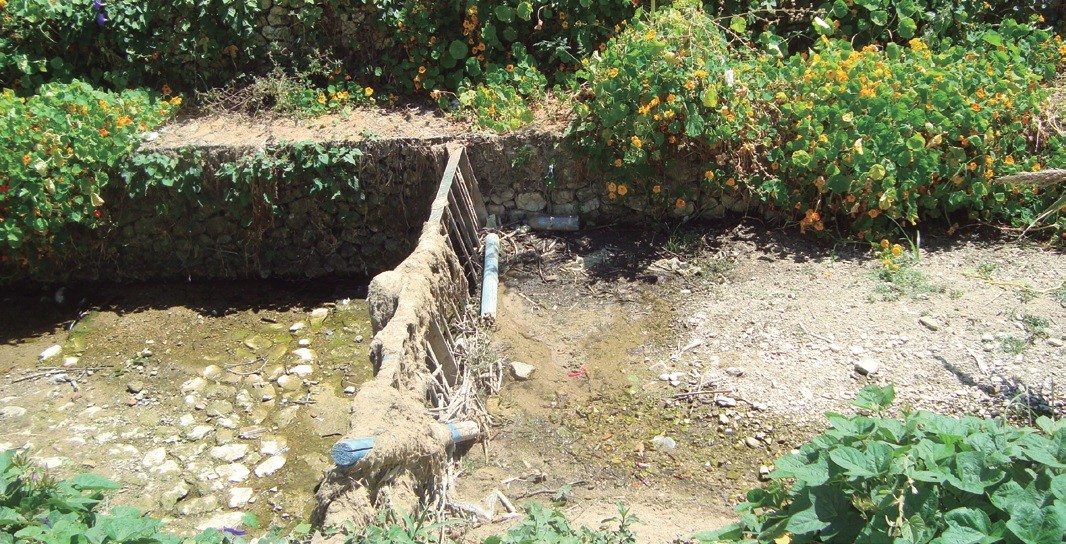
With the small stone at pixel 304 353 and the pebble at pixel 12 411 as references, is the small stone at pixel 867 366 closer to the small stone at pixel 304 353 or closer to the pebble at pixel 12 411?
the small stone at pixel 304 353

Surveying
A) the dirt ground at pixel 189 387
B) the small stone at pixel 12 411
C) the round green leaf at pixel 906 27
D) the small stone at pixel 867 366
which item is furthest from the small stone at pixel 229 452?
the round green leaf at pixel 906 27

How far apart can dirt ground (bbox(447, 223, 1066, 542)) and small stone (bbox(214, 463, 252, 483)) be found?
1.45 meters

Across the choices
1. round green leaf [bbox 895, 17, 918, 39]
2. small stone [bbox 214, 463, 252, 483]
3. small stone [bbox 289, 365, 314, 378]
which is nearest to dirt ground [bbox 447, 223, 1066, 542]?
small stone [bbox 289, 365, 314, 378]

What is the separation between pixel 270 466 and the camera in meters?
4.56

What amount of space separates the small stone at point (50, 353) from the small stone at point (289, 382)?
65.2 inches

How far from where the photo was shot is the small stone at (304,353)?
539 centimetres

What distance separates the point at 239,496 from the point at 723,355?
8.70 feet

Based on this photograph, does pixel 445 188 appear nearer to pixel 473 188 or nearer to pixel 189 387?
pixel 473 188

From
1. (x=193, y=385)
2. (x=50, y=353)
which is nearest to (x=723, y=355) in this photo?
(x=193, y=385)

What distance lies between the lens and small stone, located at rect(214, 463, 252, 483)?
176 inches

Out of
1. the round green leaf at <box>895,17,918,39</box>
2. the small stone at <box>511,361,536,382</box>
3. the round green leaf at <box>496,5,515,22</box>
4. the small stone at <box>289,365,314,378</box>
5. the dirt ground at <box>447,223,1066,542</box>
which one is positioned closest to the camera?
the dirt ground at <box>447,223,1066,542</box>

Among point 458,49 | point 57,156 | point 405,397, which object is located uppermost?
point 458,49

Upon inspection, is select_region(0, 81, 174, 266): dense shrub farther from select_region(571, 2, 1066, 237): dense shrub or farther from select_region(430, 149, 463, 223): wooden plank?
select_region(571, 2, 1066, 237): dense shrub

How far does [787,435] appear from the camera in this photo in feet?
12.6
